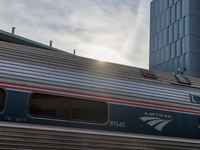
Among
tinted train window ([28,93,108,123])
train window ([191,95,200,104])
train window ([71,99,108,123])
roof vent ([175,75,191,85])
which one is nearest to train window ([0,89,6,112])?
tinted train window ([28,93,108,123])

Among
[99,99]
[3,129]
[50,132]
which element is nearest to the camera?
[3,129]

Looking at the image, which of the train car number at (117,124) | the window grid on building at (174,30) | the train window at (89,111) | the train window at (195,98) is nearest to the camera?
the train window at (89,111)

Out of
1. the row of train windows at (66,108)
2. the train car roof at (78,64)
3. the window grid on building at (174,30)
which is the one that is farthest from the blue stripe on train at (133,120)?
the window grid on building at (174,30)

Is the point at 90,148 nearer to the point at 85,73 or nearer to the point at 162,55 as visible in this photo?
the point at 85,73

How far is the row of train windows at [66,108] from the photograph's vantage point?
21.2 ft

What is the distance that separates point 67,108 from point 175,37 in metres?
37.8

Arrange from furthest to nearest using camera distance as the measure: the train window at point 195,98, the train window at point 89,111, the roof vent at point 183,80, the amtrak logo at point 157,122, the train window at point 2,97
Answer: the roof vent at point 183,80
the train window at point 195,98
the amtrak logo at point 157,122
the train window at point 89,111
the train window at point 2,97

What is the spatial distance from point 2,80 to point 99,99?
2543 mm

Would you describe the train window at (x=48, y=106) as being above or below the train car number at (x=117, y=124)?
above

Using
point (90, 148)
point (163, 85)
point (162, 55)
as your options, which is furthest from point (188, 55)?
point (90, 148)

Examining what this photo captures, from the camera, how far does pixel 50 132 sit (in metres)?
6.37

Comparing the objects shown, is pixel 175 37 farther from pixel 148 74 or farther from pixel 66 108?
pixel 66 108

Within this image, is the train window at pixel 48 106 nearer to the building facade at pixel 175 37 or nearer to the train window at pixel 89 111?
the train window at pixel 89 111

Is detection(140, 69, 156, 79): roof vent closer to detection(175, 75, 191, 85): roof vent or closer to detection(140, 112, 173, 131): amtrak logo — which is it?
detection(175, 75, 191, 85): roof vent
